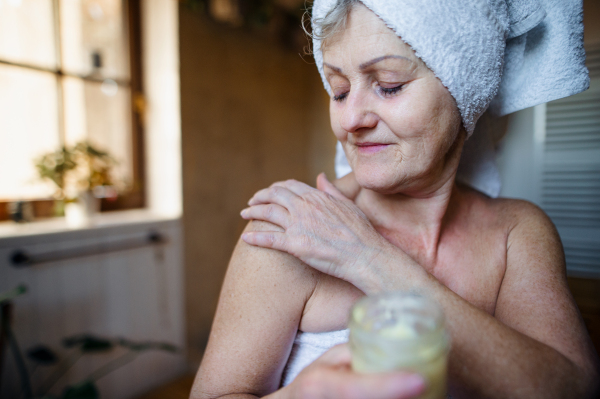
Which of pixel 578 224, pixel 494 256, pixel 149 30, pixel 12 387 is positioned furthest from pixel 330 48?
pixel 149 30

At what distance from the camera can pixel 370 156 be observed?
0.68 m

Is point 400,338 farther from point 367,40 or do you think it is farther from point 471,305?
point 367,40

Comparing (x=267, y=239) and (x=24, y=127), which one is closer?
(x=267, y=239)

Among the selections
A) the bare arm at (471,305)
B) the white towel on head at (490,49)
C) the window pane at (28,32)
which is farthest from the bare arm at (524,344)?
the window pane at (28,32)

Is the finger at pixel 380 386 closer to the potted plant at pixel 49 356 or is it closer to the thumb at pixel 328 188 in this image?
the thumb at pixel 328 188

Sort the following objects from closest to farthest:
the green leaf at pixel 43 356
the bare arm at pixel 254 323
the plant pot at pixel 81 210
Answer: the bare arm at pixel 254 323, the green leaf at pixel 43 356, the plant pot at pixel 81 210

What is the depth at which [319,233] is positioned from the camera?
60cm

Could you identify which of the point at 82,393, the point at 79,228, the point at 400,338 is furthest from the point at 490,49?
the point at 79,228

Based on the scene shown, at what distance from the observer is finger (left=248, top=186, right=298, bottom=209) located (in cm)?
65

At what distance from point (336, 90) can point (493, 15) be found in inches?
11.5

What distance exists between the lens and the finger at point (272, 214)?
2.06 ft

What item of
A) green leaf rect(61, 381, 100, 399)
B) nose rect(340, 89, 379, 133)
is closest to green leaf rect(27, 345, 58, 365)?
green leaf rect(61, 381, 100, 399)

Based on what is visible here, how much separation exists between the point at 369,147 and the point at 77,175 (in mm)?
1661

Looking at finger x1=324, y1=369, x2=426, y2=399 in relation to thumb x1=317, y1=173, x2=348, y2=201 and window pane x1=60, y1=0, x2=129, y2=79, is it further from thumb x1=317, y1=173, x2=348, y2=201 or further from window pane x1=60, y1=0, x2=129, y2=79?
window pane x1=60, y1=0, x2=129, y2=79
